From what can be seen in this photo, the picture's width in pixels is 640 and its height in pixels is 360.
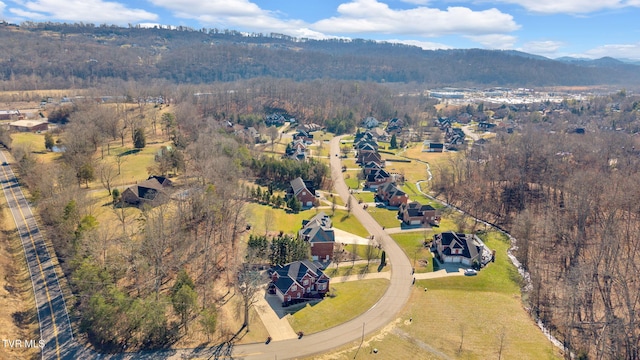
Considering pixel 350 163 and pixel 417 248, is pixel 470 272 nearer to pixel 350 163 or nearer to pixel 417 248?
pixel 417 248

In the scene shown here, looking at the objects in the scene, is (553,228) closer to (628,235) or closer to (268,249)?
(628,235)

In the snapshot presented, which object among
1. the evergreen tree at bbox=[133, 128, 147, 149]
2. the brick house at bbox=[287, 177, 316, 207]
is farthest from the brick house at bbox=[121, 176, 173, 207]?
the evergreen tree at bbox=[133, 128, 147, 149]

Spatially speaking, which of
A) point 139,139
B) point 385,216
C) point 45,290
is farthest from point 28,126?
point 385,216

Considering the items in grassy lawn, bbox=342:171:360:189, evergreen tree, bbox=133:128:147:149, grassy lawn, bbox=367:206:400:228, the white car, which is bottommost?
the white car

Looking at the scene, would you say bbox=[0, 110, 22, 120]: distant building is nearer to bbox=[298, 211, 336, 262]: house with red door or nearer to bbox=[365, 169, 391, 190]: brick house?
bbox=[365, 169, 391, 190]: brick house

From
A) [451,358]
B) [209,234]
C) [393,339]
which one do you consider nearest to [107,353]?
[209,234]
